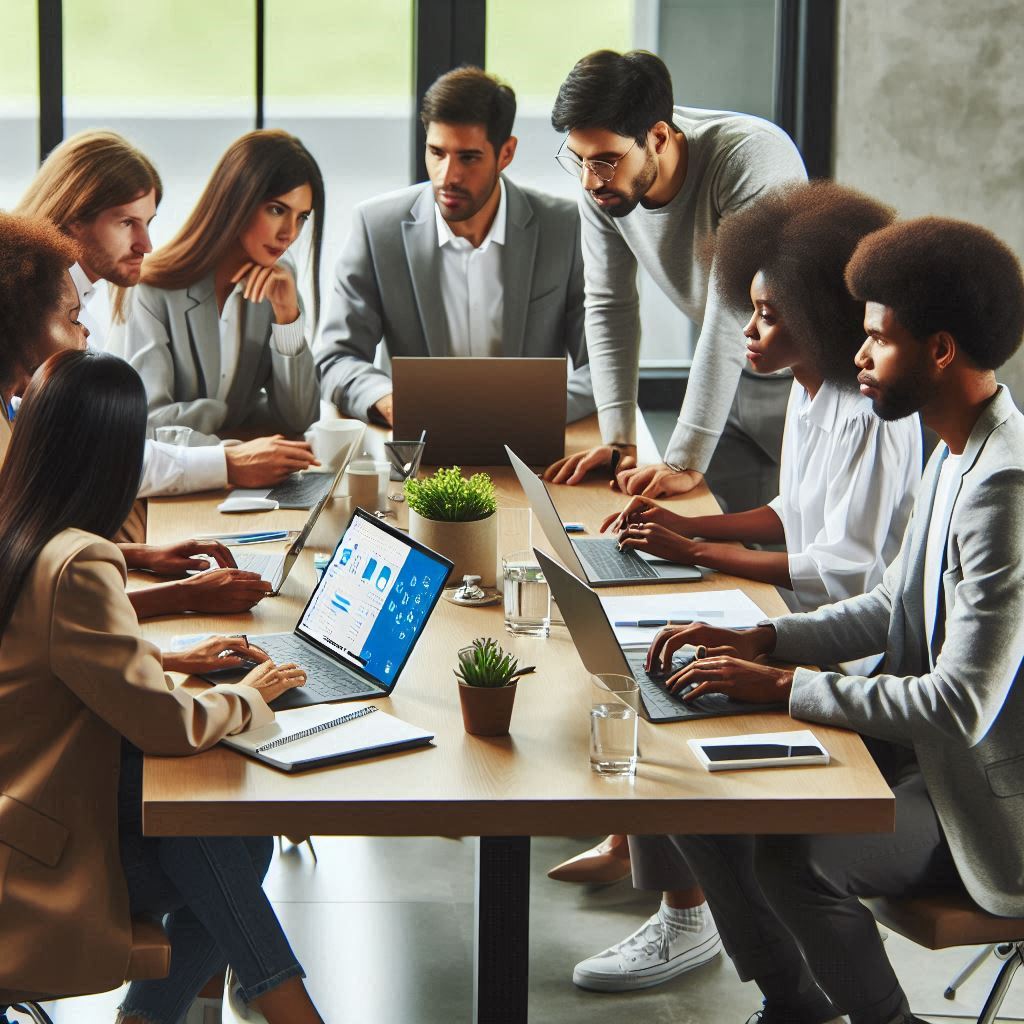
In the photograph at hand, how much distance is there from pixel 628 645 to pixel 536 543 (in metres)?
0.62

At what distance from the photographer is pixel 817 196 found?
8.98 feet

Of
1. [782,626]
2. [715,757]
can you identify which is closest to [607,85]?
[782,626]

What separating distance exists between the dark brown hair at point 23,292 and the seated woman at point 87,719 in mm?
728

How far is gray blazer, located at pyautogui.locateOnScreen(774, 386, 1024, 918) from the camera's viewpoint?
183cm

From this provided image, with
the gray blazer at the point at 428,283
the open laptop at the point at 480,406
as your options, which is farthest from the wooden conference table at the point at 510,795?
the gray blazer at the point at 428,283

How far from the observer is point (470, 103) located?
3596 mm

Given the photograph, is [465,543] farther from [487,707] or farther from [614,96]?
[614,96]

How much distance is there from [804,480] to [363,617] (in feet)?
3.32

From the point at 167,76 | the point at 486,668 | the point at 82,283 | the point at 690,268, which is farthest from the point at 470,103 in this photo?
the point at 486,668

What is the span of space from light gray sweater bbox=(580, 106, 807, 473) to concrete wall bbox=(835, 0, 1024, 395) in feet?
4.55

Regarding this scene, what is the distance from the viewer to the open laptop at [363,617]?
1951mm

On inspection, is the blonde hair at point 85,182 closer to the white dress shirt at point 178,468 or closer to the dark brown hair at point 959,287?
the white dress shirt at point 178,468

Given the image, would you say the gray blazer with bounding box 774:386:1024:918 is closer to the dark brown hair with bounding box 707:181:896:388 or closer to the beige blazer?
the dark brown hair with bounding box 707:181:896:388

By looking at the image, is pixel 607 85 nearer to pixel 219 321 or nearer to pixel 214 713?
pixel 219 321
